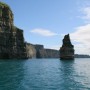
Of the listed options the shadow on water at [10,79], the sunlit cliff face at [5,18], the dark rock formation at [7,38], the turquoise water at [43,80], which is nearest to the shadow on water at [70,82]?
the turquoise water at [43,80]

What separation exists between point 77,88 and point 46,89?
5.07 meters

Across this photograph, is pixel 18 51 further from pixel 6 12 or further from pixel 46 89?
pixel 46 89

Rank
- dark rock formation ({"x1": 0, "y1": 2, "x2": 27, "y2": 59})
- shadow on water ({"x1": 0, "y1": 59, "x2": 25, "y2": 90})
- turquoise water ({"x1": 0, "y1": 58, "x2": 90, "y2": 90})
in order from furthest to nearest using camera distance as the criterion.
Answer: dark rock formation ({"x1": 0, "y1": 2, "x2": 27, "y2": 59}) < turquoise water ({"x1": 0, "y1": 58, "x2": 90, "y2": 90}) < shadow on water ({"x1": 0, "y1": 59, "x2": 25, "y2": 90})

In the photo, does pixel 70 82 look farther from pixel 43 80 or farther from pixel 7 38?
pixel 7 38

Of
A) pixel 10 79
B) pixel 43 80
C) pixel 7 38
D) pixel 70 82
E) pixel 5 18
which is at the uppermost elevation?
pixel 5 18

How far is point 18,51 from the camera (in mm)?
198875

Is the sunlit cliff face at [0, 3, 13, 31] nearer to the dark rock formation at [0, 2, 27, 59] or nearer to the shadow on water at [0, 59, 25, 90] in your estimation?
the dark rock formation at [0, 2, 27, 59]

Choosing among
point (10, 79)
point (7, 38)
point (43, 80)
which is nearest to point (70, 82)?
point (43, 80)

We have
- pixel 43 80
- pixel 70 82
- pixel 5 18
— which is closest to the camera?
pixel 70 82

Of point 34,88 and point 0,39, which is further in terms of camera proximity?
point 0,39

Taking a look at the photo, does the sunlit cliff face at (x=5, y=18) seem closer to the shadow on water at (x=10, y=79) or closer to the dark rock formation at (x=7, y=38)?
the dark rock formation at (x=7, y=38)

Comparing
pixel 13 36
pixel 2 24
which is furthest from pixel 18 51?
pixel 2 24

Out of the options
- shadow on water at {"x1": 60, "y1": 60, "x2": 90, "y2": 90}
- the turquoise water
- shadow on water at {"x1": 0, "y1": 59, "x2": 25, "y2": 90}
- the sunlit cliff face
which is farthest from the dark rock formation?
shadow on water at {"x1": 60, "y1": 60, "x2": 90, "y2": 90}

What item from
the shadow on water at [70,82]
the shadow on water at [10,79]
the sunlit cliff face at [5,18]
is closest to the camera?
the shadow on water at [10,79]
